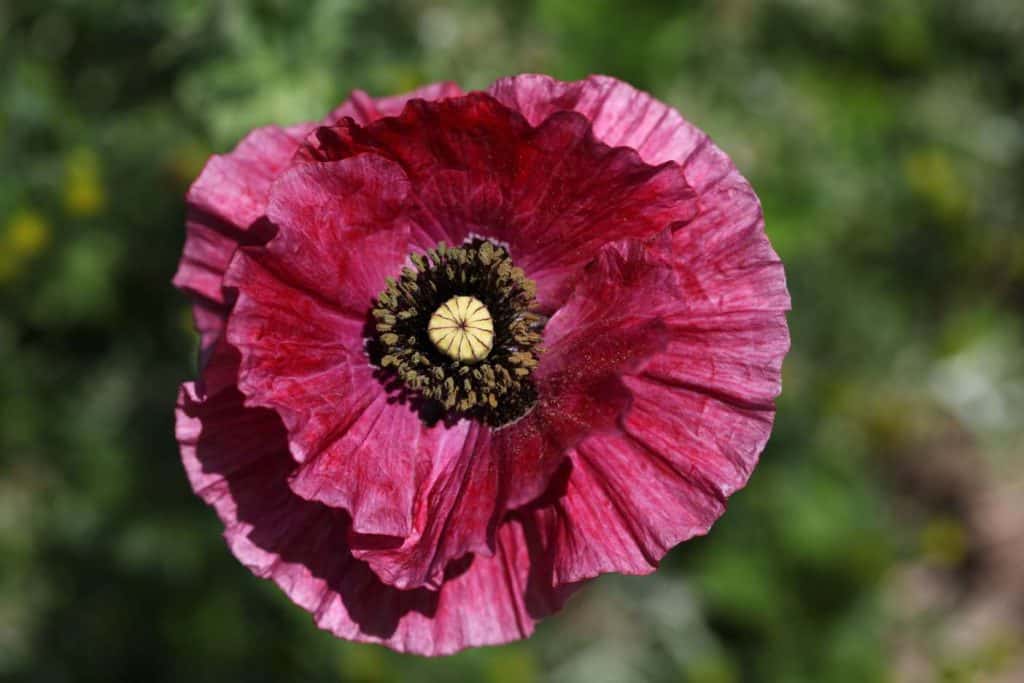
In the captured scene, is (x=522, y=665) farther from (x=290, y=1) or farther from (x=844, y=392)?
(x=290, y=1)

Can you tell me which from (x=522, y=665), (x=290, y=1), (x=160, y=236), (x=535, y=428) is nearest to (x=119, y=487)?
(x=160, y=236)

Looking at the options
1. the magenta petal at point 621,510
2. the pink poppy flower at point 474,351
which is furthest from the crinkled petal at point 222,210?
the magenta petal at point 621,510

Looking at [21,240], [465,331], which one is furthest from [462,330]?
[21,240]

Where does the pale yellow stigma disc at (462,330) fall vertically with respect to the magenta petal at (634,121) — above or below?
below

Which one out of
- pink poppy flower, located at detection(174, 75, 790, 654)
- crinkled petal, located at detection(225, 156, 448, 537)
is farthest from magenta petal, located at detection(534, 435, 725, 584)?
crinkled petal, located at detection(225, 156, 448, 537)

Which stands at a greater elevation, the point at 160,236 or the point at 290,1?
the point at 290,1

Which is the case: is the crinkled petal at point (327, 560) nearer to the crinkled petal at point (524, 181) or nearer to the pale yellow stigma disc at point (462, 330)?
the pale yellow stigma disc at point (462, 330)

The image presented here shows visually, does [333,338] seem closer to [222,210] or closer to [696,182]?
[222,210]
